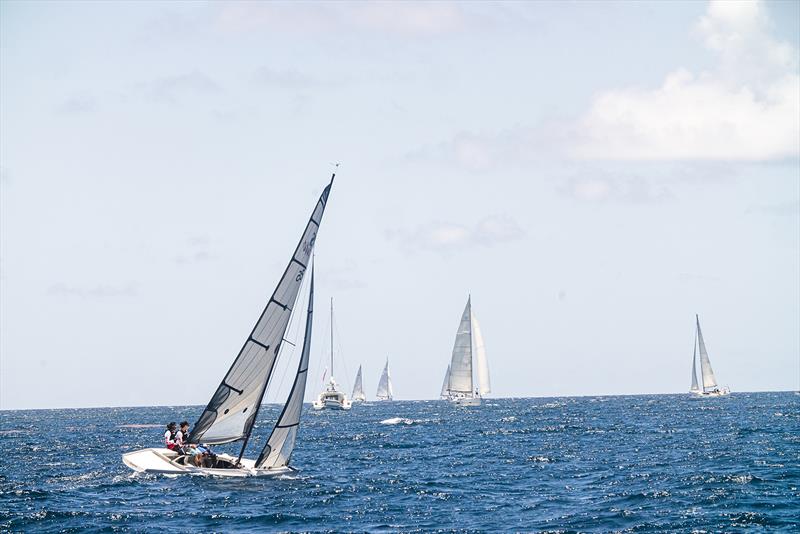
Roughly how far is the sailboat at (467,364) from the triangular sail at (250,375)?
308ft

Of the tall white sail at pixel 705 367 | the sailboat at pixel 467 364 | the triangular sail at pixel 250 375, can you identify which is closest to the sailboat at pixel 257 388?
the triangular sail at pixel 250 375

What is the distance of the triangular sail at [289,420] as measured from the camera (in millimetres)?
41188

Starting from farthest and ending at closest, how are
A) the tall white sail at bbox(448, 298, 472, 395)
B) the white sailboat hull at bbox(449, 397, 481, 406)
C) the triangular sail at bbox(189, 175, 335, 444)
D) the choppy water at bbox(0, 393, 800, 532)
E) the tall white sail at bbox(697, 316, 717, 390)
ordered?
the tall white sail at bbox(697, 316, 717, 390), the white sailboat hull at bbox(449, 397, 481, 406), the tall white sail at bbox(448, 298, 472, 395), the triangular sail at bbox(189, 175, 335, 444), the choppy water at bbox(0, 393, 800, 532)

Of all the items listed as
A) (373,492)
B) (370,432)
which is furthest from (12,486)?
Result: (370,432)

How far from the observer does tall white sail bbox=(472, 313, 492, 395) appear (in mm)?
143113

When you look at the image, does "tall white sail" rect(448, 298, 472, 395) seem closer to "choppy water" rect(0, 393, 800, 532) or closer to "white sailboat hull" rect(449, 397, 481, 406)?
"white sailboat hull" rect(449, 397, 481, 406)

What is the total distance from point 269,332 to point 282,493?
6852mm

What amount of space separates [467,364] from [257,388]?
99016 mm

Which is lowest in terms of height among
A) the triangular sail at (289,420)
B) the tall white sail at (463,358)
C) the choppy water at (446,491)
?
the choppy water at (446,491)

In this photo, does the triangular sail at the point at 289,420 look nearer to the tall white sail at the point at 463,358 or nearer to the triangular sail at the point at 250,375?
the triangular sail at the point at 250,375

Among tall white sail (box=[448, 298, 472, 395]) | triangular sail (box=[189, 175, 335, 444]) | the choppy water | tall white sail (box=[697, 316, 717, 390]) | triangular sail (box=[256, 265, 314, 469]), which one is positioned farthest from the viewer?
tall white sail (box=[697, 316, 717, 390])

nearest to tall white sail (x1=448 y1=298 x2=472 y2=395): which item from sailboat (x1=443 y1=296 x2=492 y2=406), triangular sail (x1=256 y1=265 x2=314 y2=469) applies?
sailboat (x1=443 y1=296 x2=492 y2=406)

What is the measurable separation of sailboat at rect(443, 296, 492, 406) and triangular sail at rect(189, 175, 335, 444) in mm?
93915

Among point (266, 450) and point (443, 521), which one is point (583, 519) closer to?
point (443, 521)
